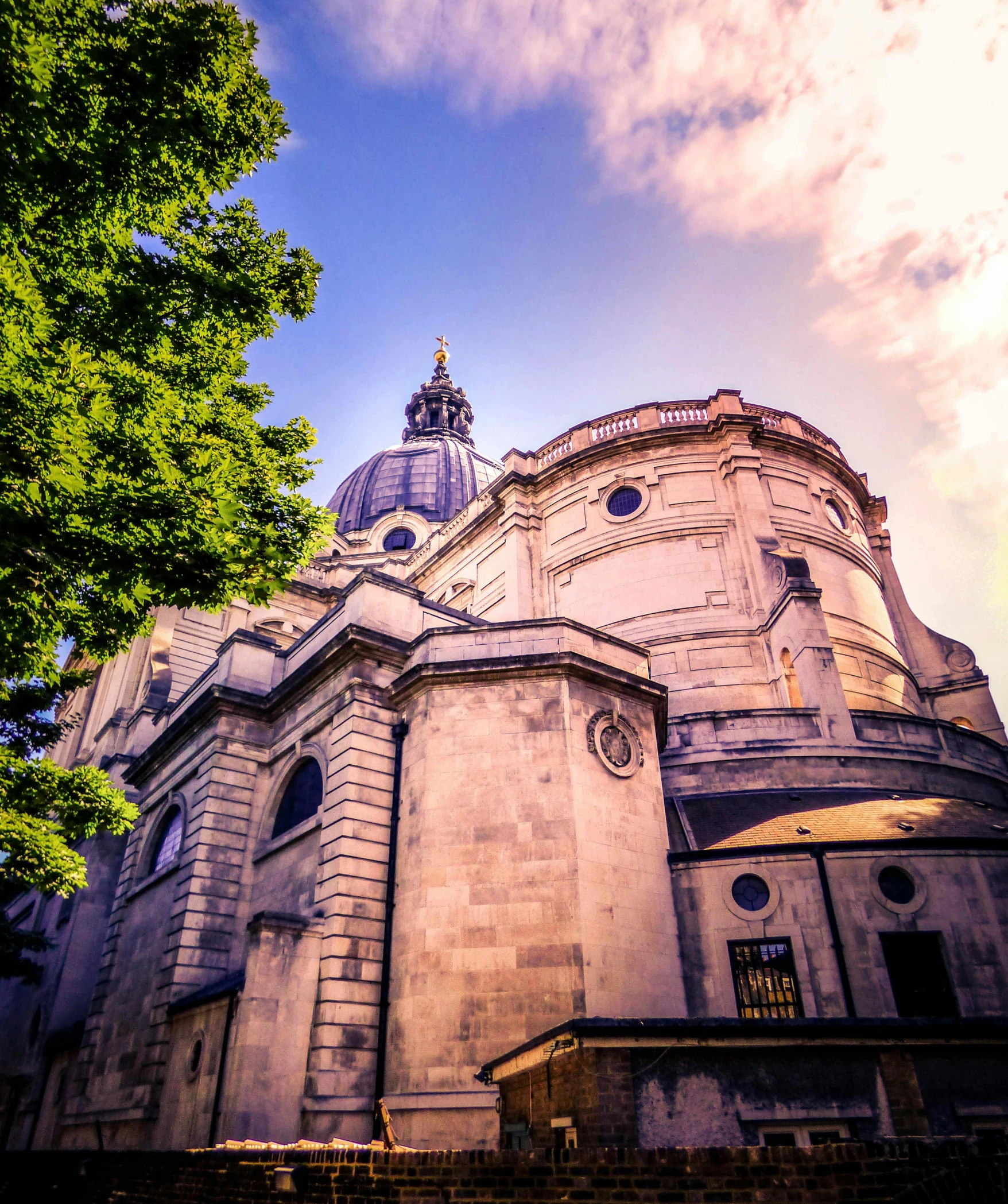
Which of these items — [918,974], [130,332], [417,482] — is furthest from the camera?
[417,482]

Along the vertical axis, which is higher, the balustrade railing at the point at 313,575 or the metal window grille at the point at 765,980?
the balustrade railing at the point at 313,575

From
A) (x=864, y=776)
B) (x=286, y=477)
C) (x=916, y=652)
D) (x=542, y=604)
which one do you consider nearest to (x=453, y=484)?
(x=542, y=604)

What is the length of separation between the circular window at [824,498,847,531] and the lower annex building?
7.00 feet

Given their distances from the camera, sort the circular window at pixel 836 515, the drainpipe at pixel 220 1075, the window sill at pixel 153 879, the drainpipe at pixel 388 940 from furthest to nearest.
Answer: the circular window at pixel 836 515
the window sill at pixel 153 879
the drainpipe at pixel 388 940
the drainpipe at pixel 220 1075

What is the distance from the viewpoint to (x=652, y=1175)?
17.7ft

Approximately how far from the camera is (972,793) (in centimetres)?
1894

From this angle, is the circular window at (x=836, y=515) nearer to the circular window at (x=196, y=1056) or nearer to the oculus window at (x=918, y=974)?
the oculus window at (x=918, y=974)

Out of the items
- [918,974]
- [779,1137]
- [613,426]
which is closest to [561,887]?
[779,1137]

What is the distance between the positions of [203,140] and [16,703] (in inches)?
432

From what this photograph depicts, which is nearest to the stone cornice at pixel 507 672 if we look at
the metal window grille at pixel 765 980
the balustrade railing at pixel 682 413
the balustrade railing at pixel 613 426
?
the metal window grille at pixel 765 980

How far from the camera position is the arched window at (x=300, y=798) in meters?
17.1

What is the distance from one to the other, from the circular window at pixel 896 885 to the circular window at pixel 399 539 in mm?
37342

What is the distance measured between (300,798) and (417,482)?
37.8 meters

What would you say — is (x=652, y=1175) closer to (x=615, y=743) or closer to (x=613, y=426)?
(x=615, y=743)
